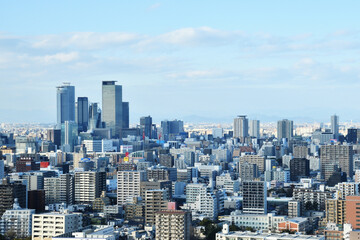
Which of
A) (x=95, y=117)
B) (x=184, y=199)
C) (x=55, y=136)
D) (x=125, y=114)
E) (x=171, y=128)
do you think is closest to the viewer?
(x=184, y=199)

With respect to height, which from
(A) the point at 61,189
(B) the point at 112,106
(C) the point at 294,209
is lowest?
(C) the point at 294,209

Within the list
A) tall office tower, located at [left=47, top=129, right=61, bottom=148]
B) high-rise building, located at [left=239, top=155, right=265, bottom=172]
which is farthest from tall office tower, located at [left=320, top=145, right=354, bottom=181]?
tall office tower, located at [left=47, top=129, right=61, bottom=148]

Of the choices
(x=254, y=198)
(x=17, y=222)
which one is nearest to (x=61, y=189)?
(x=254, y=198)

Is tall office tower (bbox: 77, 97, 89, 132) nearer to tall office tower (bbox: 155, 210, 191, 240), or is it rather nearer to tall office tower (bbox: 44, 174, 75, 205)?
tall office tower (bbox: 44, 174, 75, 205)

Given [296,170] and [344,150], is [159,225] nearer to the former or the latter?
[296,170]

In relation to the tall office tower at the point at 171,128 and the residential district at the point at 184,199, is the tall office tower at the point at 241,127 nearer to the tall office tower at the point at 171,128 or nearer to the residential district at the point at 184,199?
the tall office tower at the point at 171,128

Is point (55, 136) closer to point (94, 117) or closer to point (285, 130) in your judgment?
point (94, 117)

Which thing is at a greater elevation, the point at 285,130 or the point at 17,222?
the point at 285,130

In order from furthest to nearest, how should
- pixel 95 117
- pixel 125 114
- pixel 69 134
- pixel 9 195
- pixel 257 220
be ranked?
pixel 125 114 < pixel 95 117 < pixel 69 134 < pixel 9 195 < pixel 257 220
